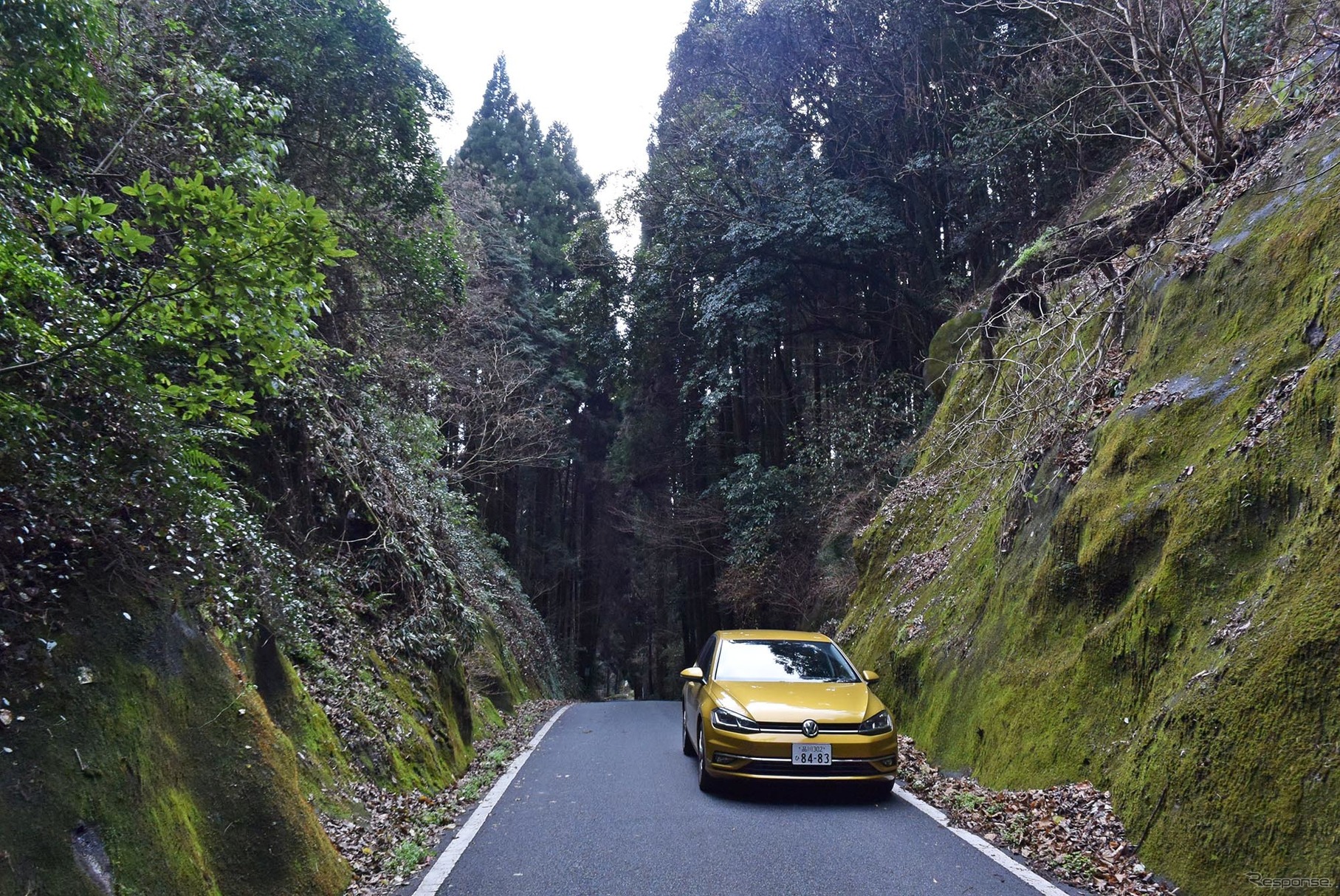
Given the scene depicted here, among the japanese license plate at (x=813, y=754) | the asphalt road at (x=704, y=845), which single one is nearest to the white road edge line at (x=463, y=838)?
the asphalt road at (x=704, y=845)

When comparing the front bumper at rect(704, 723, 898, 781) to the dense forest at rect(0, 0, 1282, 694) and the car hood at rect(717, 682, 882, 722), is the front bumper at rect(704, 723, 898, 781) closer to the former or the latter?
the car hood at rect(717, 682, 882, 722)

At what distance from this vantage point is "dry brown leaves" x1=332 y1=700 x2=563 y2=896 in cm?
543

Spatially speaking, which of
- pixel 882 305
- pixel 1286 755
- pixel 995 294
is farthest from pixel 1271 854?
pixel 882 305

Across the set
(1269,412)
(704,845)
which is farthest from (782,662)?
(1269,412)

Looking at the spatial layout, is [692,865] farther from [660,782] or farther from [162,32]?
[162,32]

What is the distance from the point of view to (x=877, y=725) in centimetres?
734

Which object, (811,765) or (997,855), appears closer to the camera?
(997,855)

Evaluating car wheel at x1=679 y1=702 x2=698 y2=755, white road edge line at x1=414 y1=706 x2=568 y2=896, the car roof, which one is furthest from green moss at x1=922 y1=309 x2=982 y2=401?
white road edge line at x1=414 y1=706 x2=568 y2=896

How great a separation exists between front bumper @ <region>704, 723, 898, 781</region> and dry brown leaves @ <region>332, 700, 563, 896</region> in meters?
2.47

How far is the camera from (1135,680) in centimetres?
590

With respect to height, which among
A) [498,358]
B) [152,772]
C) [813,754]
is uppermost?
A: [498,358]

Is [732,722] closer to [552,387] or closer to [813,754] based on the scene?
[813,754]

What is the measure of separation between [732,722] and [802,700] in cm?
68

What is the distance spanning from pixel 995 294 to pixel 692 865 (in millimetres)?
10916
